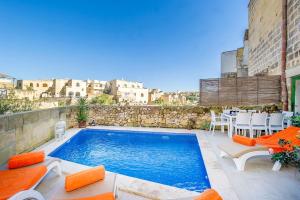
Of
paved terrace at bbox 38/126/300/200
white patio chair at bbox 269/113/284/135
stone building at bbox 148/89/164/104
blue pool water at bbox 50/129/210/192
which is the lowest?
blue pool water at bbox 50/129/210/192

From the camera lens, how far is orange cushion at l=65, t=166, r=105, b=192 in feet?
8.42

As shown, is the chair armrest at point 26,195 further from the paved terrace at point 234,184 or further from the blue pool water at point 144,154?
the blue pool water at point 144,154

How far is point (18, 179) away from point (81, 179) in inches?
36.3

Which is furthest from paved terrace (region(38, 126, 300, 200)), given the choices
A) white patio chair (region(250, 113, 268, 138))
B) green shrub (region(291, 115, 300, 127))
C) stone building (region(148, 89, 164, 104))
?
stone building (region(148, 89, 164, 104))

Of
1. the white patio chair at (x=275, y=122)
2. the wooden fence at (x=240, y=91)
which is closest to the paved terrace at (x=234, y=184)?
the white patio chair at (x=275, y=122)

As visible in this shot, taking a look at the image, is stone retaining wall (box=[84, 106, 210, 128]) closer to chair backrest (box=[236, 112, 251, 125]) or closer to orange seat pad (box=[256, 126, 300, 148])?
chair backrest (box=[236, 112, 251, 125])

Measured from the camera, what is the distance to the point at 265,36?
9.37 meters

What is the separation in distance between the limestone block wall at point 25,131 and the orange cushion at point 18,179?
234cm

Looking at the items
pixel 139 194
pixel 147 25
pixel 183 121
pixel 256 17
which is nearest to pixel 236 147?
pixel 139 194

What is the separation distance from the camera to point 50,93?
2448 inches

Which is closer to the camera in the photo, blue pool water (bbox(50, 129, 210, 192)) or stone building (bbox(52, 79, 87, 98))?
blue pool water (bbox(50, 129, 210, 192))

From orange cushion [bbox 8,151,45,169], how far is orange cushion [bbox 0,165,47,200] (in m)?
0.19

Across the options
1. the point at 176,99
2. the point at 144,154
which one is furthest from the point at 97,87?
the point at 144,154

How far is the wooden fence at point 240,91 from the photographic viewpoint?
28.3ft
